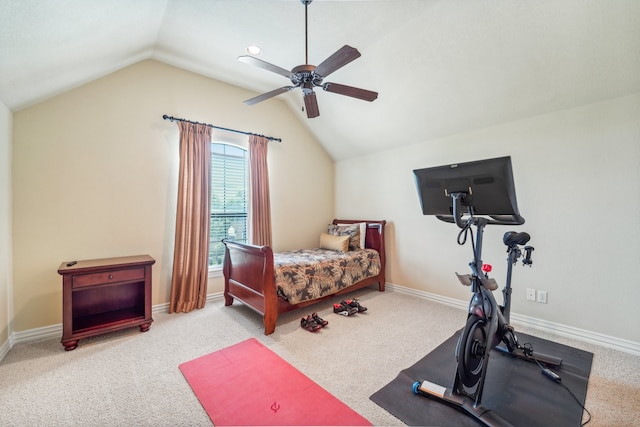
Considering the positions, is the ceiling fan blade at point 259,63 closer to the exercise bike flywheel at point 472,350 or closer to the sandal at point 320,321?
the exercise bike flywheel at point 472,350

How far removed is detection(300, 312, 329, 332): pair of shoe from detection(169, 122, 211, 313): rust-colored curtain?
1.41m

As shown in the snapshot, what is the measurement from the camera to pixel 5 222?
7.56 feet

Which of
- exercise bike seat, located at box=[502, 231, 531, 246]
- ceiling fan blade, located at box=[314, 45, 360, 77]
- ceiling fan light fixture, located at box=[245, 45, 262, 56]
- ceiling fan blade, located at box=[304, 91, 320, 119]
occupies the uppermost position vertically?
ceiling fan light fixture, located at box=[245, 45, 262, 56]

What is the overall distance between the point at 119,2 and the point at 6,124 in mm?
1547

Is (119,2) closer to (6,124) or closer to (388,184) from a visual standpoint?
(6,124)

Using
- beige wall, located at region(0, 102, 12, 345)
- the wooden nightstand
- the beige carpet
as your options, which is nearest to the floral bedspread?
the beige carpet

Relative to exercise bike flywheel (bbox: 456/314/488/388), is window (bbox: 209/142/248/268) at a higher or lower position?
higher

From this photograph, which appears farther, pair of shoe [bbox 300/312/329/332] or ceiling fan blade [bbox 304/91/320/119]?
pair of shoe [bbox 300/312/329/332]

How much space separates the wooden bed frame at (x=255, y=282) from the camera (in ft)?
8.70

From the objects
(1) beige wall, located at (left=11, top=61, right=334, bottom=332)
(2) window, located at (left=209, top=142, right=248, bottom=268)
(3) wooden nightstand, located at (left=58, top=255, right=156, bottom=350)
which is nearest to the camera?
Result: (3) wooden nightstand, located at (left=58, top=255, right=156, bottom=350)

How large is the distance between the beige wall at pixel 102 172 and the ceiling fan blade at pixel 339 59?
217 cm

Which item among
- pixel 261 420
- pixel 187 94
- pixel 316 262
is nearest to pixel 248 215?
pixel 316 262

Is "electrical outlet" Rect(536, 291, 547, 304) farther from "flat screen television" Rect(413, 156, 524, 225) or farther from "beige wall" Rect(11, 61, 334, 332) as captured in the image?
"beige wall" Rect(11, 61, 334, 332)

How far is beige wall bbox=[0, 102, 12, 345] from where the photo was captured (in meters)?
2.22
